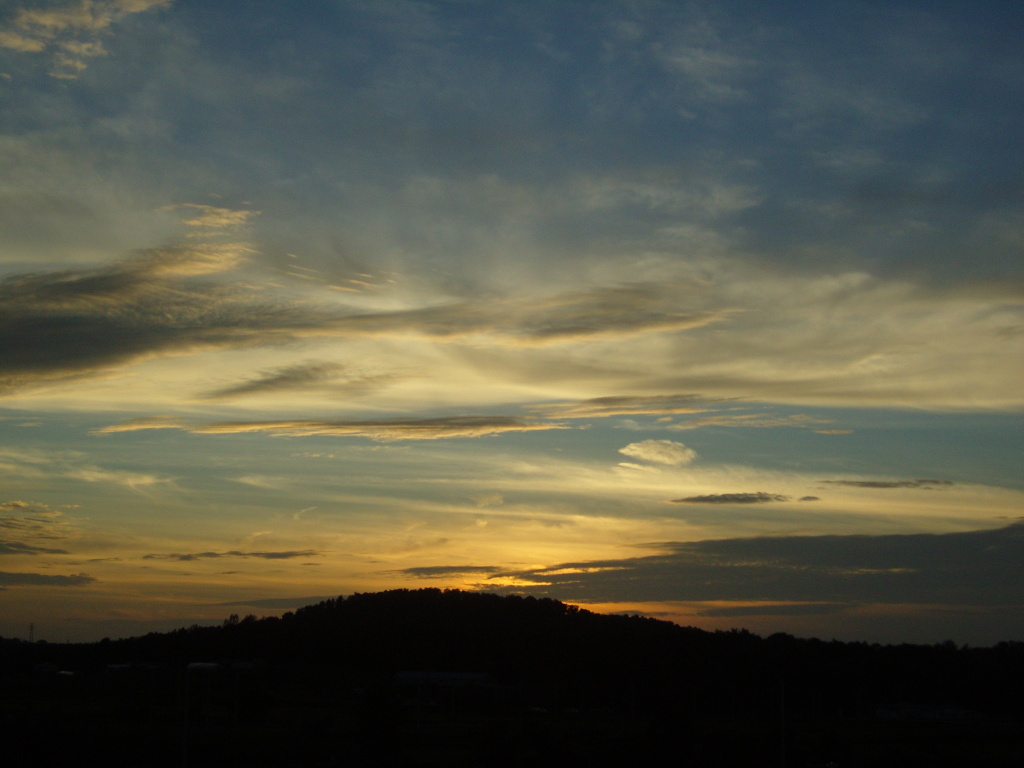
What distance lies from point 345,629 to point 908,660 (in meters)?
82.5

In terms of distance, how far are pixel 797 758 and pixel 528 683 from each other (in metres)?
68.3

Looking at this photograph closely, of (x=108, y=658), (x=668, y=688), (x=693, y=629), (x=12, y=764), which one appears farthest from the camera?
(x=693, y=629)

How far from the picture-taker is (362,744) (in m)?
48.4

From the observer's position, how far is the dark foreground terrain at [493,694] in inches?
1975

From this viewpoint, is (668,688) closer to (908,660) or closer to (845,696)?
(845,696)

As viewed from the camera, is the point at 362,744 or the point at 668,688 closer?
the point at 362,744

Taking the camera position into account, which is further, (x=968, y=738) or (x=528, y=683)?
(x=528, y=683)

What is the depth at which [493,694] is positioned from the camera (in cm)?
10556

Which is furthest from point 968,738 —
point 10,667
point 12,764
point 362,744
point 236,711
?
point 10,667

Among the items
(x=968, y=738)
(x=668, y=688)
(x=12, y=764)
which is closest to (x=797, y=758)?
(x=968, y=738)

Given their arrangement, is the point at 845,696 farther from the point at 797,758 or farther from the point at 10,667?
the point at 10,667

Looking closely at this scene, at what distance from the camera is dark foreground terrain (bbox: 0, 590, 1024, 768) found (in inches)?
1975

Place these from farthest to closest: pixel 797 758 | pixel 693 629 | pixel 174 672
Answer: pixel 693 629 < pixel 174 672 < pixel 797 758

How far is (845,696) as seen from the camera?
11450 cm
